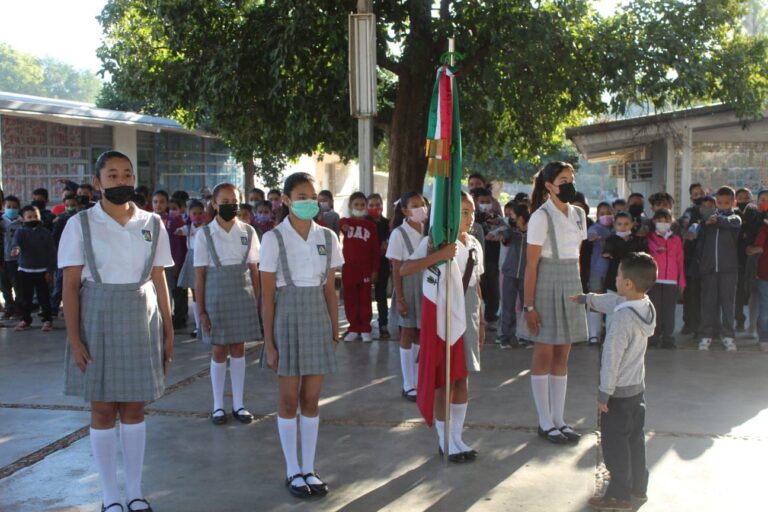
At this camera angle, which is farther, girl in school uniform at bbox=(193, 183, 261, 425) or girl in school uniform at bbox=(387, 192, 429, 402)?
girl in school uniform at bbox=(387, 192, 429, 402)

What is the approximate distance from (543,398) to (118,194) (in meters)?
3.13

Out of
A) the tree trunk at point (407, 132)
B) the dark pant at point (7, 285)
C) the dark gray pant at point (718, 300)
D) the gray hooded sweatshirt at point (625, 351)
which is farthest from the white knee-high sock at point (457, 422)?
the dark pant at point (7, 285)

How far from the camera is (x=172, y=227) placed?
10281 millimetres

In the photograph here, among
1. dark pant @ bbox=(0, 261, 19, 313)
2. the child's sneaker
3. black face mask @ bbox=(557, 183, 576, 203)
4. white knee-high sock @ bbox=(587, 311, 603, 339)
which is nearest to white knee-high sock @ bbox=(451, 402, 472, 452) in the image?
black face mask @ bbox=(557, 183, 576, 203)

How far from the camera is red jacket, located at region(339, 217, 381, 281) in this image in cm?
907

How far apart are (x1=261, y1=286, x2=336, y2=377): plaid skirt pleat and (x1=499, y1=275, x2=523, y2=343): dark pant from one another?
14.3ft

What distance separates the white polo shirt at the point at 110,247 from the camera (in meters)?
4.11

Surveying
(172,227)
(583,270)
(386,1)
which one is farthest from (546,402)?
(386,1)

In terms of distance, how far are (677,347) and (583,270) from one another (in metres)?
1.32

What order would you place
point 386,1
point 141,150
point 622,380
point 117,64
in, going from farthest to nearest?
1. point 141,150
2. point 117,64
3. point 386,1
4. point 622,380

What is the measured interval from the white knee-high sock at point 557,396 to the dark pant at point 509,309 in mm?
3127

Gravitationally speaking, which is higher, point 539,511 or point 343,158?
point 343,158

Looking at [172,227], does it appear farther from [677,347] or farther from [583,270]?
[677,347]

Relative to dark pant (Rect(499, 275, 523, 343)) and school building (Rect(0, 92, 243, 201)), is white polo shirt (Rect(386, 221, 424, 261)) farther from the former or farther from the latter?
school building (Rect(0, 92, 243, 201))
